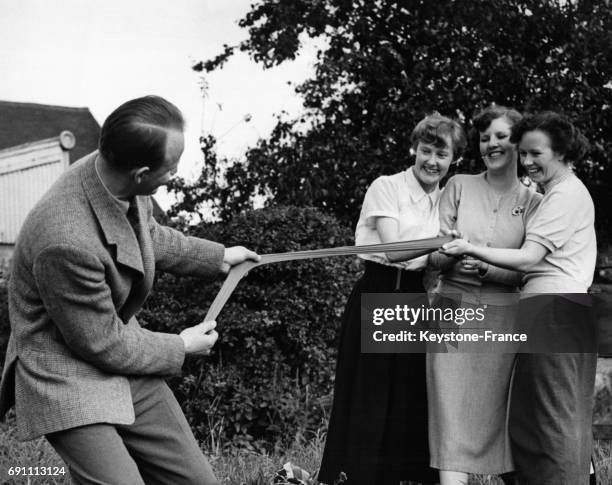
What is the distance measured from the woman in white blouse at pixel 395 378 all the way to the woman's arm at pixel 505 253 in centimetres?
38

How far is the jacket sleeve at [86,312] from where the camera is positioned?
7.20 ft

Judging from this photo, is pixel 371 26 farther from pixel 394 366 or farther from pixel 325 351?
pixel 394 366

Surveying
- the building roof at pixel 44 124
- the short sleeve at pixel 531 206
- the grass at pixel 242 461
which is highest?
the building roof at pixel 44 124

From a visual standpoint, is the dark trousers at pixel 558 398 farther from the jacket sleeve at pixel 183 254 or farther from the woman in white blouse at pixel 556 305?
the jacket sleeve at pixel 183 254

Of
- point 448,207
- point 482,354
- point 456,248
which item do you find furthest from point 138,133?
point 482,354

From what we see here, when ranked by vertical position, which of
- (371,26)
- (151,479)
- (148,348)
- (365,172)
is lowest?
(151,479)

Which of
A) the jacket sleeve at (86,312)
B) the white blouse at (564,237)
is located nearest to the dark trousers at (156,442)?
the jacket sleeve at (86,312)

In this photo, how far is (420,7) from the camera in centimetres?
795

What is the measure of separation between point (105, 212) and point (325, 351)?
12.1 ft

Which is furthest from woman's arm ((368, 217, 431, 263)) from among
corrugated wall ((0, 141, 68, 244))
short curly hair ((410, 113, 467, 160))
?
corrugated wall ((0, 141, 68, 244))

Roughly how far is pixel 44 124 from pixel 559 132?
14.6m

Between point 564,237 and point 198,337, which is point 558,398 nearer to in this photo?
point 564,237

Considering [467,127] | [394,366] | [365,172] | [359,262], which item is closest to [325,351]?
[359,262]

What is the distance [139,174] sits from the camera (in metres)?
2.32
